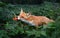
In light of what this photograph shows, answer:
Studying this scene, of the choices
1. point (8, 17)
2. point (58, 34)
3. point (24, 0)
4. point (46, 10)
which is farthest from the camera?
point (24, 0)

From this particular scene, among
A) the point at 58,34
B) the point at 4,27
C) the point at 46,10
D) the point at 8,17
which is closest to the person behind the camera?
the point at 58,34

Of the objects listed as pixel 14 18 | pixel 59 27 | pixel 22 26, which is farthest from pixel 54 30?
pixel 14 18

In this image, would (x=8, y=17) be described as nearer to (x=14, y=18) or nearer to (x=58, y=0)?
(x=14, y=18)

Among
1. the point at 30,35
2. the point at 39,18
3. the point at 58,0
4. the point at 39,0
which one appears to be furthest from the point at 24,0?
the point at 30,35

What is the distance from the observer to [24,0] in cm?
1032

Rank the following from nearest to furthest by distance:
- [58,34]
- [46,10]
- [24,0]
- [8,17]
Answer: [58,34]
[8,17]
[46,10]
[24,0]

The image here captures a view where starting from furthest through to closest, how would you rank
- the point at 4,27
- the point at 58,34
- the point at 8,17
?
the point at 8,17 → the point at 4,27 → the point at 58,34

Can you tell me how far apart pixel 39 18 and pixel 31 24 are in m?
0.52

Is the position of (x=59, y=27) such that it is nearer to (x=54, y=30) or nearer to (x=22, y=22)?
(x=54, y=30)

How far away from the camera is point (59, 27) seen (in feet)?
16.0

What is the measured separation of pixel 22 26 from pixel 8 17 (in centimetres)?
58

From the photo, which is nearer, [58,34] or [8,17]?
[58,34]

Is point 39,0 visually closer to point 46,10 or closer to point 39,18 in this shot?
point 46,10

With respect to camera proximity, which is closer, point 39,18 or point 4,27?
point 4,27
